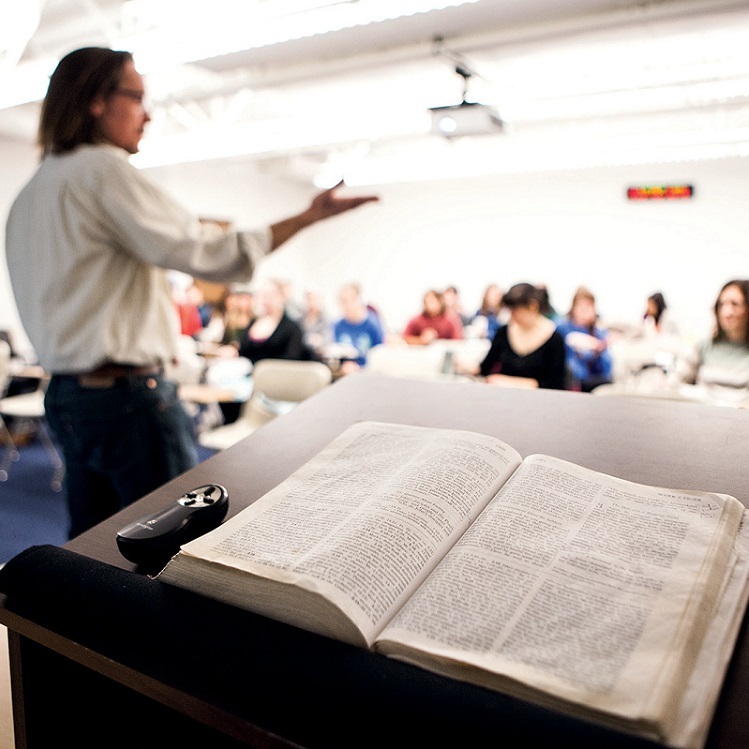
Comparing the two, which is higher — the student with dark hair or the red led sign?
the red led sign

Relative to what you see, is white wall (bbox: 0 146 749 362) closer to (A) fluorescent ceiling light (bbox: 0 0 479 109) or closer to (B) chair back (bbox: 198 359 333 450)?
(A) fluorescent ceiling light (bbox: 0 0 479 109)

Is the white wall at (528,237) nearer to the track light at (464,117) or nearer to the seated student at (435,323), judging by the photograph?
the seated student at (435,323)

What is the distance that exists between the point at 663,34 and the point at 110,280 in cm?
378

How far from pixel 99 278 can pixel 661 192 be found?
962 cm

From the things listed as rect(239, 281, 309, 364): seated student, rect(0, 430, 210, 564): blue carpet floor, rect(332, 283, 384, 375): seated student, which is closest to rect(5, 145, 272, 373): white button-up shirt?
rect(0, 430, 210, 564): blue carpet floor

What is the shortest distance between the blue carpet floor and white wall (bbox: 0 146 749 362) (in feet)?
10.6

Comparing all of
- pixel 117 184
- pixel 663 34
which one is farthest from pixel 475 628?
pixel 663 34

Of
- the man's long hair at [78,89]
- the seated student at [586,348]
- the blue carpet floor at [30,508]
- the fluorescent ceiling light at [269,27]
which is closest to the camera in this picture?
Result: the man's long hair at [78,89]

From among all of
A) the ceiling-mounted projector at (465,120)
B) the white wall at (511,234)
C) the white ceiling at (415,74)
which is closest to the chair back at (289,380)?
the white ceiling at (415,74)

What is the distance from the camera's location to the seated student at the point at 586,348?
16.5ft

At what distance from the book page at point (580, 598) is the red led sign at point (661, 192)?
9988 mm

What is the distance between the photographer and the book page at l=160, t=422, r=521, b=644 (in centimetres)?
49

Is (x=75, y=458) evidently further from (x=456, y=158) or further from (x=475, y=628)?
(x=456, y=158)

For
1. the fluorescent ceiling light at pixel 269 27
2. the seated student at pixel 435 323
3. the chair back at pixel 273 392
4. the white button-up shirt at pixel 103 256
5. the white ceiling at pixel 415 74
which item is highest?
the white ceiling at pixel 415 74
